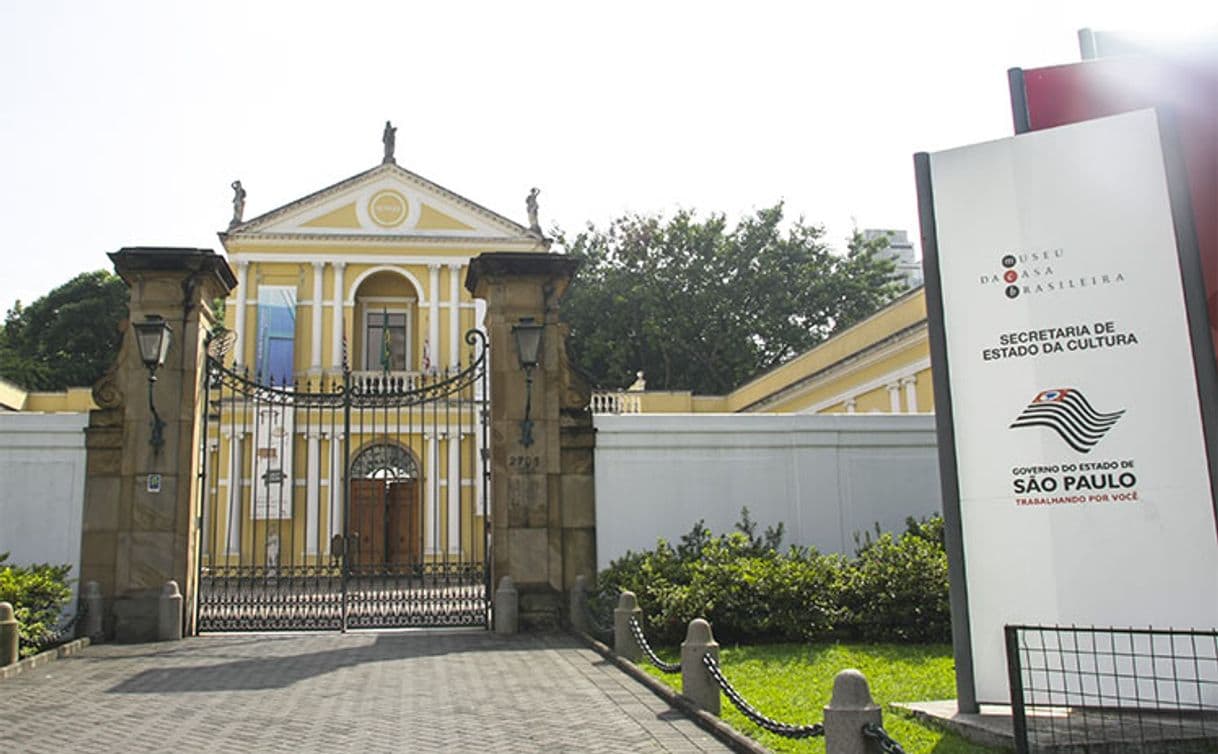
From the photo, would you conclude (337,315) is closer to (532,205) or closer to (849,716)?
(532,205)

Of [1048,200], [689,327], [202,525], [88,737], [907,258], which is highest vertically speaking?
[907,258]

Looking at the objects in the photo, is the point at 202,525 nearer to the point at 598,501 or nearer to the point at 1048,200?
the point at 598,501

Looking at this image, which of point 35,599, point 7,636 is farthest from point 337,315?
point 7,636

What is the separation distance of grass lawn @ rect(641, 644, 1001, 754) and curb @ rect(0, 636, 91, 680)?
243 inches

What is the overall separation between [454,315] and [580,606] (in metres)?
22.4

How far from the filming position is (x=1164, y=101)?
7887 mm

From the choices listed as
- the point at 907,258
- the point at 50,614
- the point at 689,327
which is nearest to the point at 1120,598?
the point at 50,614

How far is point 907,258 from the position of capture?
8244cm

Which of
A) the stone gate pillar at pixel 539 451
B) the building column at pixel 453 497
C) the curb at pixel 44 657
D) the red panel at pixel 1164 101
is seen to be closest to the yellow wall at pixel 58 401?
Answer: the building column at pixel 453 497

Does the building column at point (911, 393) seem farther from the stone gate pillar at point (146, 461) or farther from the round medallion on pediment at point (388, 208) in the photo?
the round medallion on pediment at point (388, 208)

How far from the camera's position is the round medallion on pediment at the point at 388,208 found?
35.4 metres

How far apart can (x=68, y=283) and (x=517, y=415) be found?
3867 centimetres

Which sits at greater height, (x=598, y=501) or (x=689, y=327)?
(x=689, y=327)

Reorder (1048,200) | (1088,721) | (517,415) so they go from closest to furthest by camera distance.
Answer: (1088,721) → (1048,200) → (517,415)
